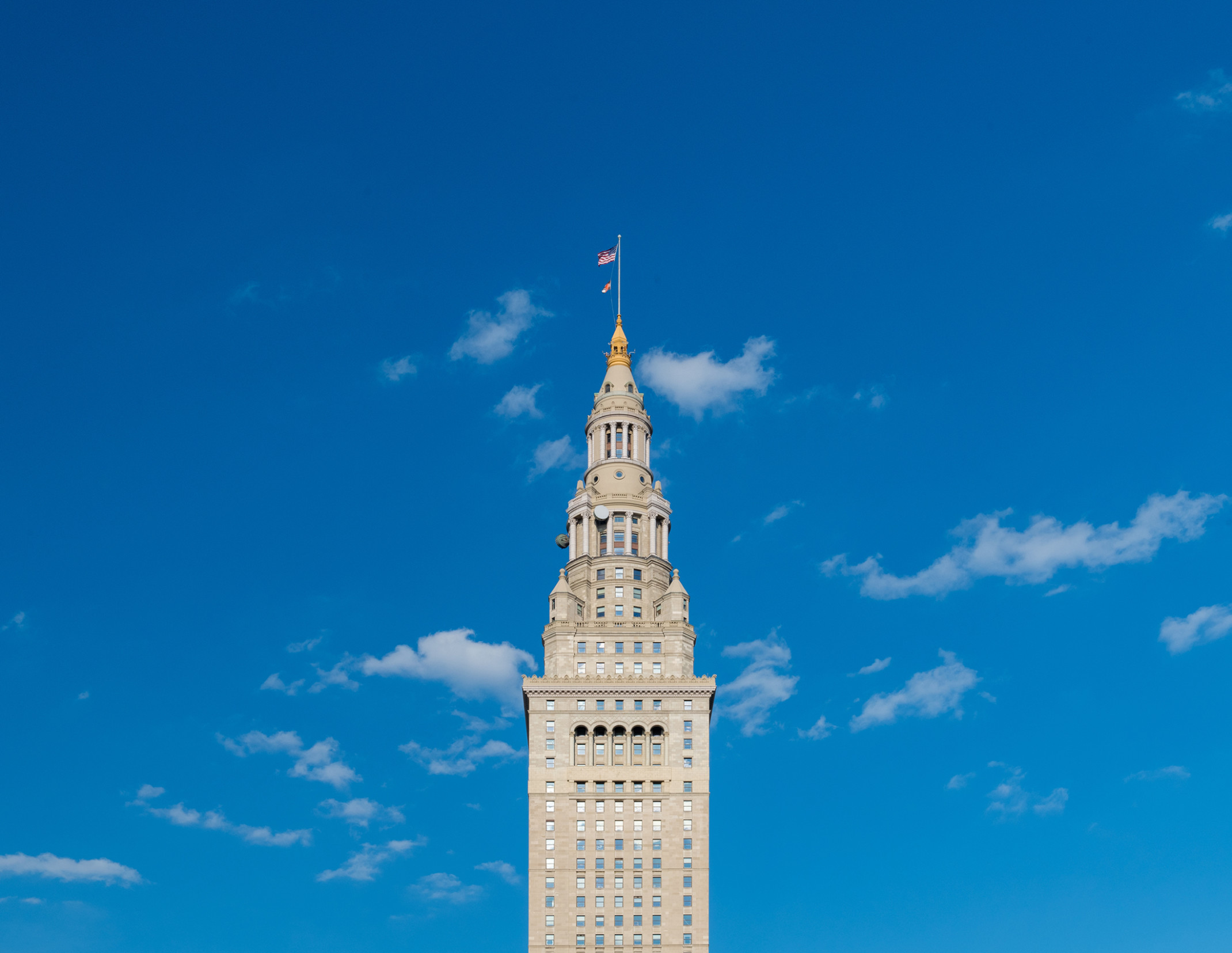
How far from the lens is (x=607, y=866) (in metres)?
194

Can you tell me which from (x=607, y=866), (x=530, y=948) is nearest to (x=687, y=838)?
(x=607, y=866)

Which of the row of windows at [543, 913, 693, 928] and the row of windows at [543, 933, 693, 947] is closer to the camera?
the row of windows at [543, 933, 693, 947]

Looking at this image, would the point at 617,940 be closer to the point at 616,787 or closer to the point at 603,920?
the point at 603,920

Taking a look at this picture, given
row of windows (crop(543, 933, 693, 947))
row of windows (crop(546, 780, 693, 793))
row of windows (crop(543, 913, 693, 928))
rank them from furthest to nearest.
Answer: row of windows (crop(546, 780, 693, 793)) < row of windows (crop(543, 913, 693, 928)) < row of windows (crop(543, 933, 693, 947))

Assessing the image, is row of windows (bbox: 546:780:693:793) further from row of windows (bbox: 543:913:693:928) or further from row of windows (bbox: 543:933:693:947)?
row of windows (bbox: 543:933:693:947)

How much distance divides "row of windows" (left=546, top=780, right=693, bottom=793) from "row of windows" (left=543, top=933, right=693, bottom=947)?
16969 mm

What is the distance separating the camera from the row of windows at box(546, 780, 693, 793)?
19875 cm

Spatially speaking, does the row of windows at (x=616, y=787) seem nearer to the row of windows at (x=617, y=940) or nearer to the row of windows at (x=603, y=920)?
the row of windows at (x=603, y=920)

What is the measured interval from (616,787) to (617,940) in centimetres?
1833

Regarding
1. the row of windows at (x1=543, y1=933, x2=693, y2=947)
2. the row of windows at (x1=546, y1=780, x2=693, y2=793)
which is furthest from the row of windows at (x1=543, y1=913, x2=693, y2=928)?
the row of windows at (x1=546, y1=780, x2=693, y2=793)

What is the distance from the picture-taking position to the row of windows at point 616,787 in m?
199

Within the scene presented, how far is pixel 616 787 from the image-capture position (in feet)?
653

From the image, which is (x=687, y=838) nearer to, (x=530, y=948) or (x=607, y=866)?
(x=607, y=866)

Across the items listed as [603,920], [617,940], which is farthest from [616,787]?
[617,940]
